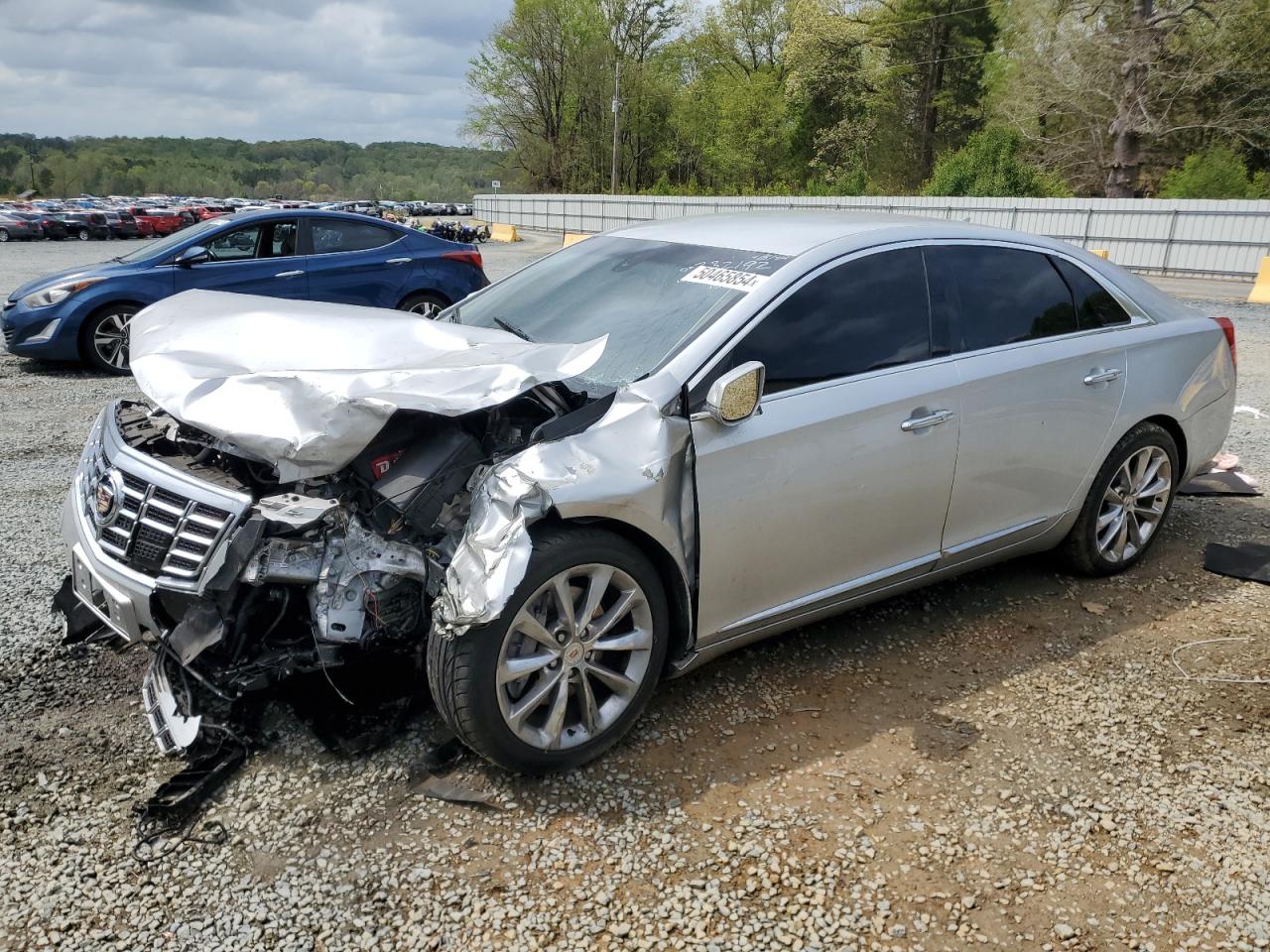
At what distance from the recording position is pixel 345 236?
9.43 m

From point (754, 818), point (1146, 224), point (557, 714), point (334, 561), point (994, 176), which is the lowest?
point (754, 818)

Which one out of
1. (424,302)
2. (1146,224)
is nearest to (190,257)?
(424,302)

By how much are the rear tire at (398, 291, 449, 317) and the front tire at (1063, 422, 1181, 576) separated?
7.15 metres

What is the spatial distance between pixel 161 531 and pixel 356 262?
7110 millimetres

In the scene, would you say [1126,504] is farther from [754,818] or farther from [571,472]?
[571,472]

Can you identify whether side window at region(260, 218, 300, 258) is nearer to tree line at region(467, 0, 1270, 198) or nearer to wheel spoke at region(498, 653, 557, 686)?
wheel spoke at region(498, 653, 557, 686)

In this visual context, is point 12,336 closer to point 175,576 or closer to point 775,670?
point 175,576

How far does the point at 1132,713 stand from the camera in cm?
334

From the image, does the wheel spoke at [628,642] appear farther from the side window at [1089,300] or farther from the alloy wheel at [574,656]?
the side window at [1089,300]

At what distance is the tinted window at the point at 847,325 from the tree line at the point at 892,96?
30160 millimetres

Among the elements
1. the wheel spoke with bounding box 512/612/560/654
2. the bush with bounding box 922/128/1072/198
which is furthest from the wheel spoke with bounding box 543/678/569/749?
the bush with bounding box 922/128/1072/198

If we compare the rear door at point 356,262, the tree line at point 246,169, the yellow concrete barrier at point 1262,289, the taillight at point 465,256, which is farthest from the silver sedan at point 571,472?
the tree line at point 246,169

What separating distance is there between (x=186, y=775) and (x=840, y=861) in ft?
6.41

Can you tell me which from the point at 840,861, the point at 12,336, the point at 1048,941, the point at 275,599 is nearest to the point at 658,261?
the point at 275,599
